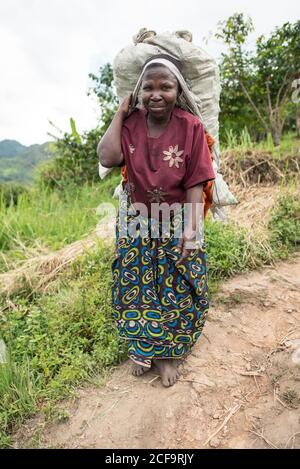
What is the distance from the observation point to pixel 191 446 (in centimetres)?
178

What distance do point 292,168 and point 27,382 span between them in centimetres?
381

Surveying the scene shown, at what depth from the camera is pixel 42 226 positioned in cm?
421

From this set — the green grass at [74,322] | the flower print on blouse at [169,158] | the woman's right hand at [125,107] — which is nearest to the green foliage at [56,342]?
the green grass at [74,322]

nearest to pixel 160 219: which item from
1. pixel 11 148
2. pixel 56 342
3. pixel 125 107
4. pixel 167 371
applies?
pixel 125 107

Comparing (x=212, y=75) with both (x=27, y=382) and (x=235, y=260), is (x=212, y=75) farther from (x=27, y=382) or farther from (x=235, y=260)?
(x=27, y=382)

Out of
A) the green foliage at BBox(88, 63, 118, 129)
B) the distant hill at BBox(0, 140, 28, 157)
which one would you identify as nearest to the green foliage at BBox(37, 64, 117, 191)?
the green foliage at BBox(88, 63, 118, 129)

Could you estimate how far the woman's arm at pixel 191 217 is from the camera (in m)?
1.94

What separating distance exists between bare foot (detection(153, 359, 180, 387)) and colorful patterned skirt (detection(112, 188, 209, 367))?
0.06 meters

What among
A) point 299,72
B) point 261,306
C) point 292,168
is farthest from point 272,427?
point 299,72

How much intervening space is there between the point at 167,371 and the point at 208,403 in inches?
10.3

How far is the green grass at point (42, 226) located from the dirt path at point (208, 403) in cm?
194

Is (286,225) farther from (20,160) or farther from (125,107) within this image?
(20,160)

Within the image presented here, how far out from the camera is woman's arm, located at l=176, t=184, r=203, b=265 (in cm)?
194

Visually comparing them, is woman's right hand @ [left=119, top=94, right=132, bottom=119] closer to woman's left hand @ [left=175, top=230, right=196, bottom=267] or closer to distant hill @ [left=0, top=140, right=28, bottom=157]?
woman's left hand @ [left=175, top=230, right=196, bottom=267]
